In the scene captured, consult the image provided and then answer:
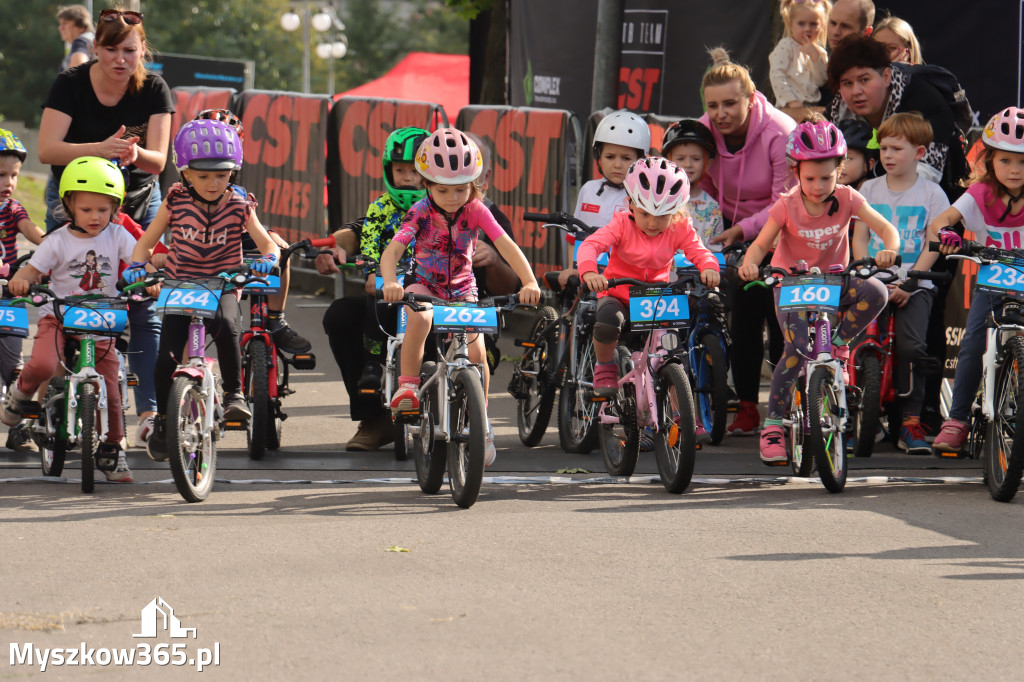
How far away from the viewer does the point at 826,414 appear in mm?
7930

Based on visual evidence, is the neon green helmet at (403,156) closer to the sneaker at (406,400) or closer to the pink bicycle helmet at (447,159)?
the pink bicycle helmet at (447,159)

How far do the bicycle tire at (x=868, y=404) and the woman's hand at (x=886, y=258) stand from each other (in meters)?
1.32

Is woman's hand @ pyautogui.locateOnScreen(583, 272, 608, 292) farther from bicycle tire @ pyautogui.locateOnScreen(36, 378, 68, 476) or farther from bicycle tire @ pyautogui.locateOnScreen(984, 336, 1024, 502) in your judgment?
bicycle tire @ pyautogui.locateOnScreen(36, 378, 68, 476)

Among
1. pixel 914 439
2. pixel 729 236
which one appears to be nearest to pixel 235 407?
pixel 729 236

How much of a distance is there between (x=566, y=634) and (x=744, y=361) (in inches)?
195

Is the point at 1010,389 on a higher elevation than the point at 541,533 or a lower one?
higher

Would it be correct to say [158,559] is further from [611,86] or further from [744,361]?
[611,86]

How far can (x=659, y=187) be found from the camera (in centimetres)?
832

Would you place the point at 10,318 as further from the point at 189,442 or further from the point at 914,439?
the point at 914,439

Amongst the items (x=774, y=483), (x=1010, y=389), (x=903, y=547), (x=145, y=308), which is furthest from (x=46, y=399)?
(x=1010, y=389)

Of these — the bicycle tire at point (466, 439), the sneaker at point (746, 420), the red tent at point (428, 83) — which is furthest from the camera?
the red tent at point (428, 83)

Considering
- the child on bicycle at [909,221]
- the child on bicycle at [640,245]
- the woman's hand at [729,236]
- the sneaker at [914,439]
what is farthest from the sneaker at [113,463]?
the sneaker at [914,439]

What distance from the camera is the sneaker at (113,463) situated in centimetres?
822

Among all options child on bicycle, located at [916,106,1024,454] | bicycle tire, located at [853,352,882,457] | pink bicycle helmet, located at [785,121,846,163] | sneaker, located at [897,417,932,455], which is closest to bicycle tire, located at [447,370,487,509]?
pink bicycle helmet, located at [785,121,846,163]
